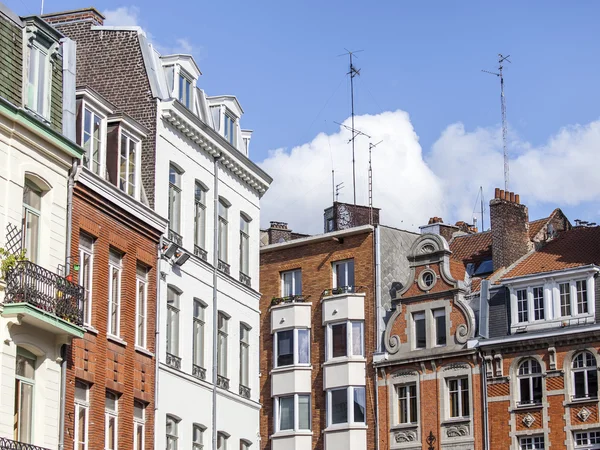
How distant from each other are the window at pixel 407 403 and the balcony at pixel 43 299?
27994 mm

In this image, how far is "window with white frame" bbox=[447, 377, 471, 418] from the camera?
54562mm

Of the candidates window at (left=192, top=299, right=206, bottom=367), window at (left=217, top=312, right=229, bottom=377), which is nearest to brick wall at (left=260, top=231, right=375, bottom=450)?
window at (left=217, top=312, right=229, bottom=377)

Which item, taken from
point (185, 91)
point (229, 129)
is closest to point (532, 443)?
point (229, 129)

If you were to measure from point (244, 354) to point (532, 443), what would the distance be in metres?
15.2

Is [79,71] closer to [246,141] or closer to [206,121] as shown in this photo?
[206,121]

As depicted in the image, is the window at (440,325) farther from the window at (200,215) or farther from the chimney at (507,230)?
the window at (200,215)

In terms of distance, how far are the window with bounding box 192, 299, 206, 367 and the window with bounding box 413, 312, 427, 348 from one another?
18210mm

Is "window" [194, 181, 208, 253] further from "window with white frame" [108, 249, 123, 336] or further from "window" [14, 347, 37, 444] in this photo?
"window" [14, 347, 37, 444]

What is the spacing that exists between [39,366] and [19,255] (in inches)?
108

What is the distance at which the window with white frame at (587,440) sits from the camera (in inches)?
2014

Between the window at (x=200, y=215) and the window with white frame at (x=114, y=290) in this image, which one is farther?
the window at (x=200, y=215)

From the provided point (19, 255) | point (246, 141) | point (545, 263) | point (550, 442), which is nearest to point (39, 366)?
point (19, 255)

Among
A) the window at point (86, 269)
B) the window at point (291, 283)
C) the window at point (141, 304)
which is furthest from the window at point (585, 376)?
the window at point (86, 269)

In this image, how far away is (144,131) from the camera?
3684 centimetres
